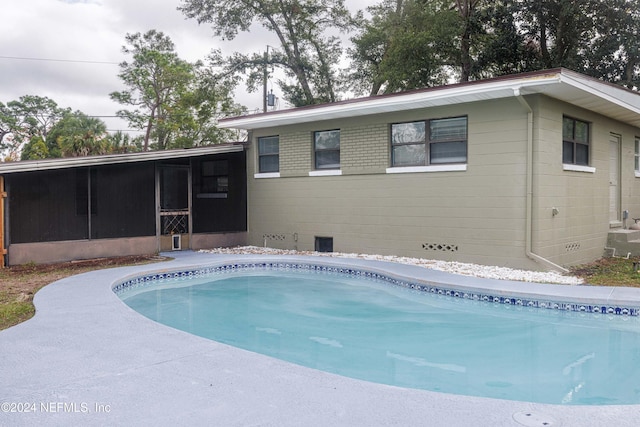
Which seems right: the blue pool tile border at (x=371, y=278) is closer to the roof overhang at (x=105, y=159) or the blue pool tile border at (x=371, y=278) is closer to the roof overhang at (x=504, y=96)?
the roof overhang at (x=105, y=159)

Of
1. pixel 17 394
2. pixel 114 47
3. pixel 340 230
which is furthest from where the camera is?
pixel 114 47

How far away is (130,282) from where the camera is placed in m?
8.52

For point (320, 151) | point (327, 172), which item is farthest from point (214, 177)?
point (327, 172)

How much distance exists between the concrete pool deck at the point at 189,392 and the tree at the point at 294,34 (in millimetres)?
19464

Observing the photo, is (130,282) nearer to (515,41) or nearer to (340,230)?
(340,230)

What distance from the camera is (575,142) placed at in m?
9.90

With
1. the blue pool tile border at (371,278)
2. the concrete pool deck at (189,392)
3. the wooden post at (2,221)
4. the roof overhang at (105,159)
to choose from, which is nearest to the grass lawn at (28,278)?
the wooden post at (2,221)

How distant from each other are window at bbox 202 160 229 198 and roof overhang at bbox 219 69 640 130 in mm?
1982

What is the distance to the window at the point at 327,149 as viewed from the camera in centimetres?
1170

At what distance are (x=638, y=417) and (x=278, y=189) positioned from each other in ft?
34.0

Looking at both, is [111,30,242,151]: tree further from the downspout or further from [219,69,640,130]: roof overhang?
the downspout

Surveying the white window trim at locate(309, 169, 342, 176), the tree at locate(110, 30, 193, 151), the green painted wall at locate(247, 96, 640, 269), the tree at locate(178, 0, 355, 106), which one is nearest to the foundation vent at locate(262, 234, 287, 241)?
the green painted wall at locate(247, 96, 640, 269)

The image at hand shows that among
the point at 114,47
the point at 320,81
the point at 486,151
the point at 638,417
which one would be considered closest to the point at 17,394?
the point at 638,417

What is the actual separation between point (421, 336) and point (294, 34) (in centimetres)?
1956
